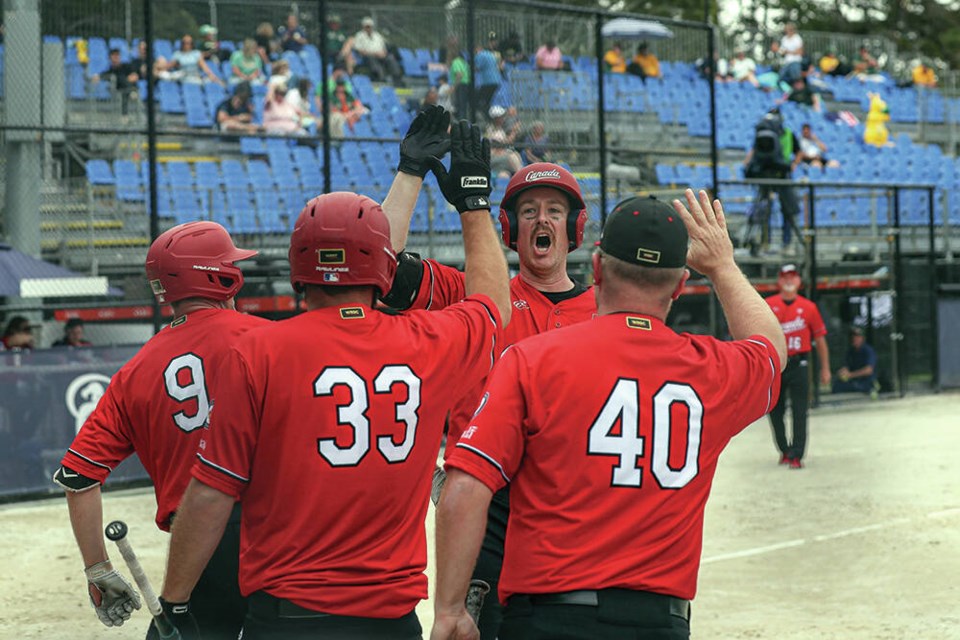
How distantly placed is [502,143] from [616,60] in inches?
282

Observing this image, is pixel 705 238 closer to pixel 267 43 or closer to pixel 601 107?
pixel 601 107

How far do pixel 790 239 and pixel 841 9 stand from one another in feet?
99.5

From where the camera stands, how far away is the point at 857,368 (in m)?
20.4

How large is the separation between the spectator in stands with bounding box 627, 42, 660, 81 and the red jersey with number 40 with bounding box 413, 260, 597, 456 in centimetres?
1645

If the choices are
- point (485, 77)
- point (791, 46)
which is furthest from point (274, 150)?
point (791, 46)

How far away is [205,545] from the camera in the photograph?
355cm

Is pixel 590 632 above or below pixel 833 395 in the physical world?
above

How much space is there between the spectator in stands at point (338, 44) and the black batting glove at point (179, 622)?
1275cm

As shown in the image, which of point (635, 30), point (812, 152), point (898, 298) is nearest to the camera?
point (635, 30)

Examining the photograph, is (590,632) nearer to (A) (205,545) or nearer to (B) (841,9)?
(A) (205,545)

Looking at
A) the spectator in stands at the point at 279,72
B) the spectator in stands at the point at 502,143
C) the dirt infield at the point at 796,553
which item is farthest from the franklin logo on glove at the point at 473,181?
the spectator in stands at the point at 279,72

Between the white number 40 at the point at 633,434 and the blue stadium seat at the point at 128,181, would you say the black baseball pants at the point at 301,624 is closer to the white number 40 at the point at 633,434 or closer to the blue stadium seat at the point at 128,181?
the white number 40 at the point at 633,434

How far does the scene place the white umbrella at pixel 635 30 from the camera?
18578mm

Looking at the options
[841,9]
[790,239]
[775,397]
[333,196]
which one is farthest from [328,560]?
[841,9]
